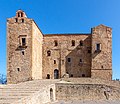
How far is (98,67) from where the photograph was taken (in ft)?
106

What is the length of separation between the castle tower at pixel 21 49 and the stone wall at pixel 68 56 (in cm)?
496

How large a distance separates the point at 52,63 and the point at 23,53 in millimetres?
6768

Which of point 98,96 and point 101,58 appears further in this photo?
point 101,58

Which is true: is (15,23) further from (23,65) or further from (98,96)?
(98,96)

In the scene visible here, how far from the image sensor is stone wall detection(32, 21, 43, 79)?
1165 inches

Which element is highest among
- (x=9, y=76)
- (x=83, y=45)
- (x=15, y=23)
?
(x=15, y=23)

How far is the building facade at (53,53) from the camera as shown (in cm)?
2908

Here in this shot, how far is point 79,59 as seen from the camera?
1348 inches

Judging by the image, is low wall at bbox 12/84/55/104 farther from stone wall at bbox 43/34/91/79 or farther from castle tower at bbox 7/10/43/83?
stone wall at bbox 43/34/91/79

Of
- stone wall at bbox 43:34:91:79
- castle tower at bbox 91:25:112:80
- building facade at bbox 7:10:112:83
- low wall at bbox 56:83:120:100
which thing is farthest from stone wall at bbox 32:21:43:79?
castle tower at bbox 91:25:112:80

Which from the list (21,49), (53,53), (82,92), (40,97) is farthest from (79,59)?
(40,97)

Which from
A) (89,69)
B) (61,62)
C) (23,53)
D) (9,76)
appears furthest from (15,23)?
(89,69)

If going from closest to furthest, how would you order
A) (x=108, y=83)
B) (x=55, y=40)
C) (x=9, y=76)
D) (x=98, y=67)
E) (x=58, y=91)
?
A: (x=58, y=91) < (x=108, y=83) < (x=9, y=76) < (x=98, y=67) < (x=55, y=40)

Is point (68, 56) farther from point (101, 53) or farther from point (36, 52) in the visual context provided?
point (36, 52)
